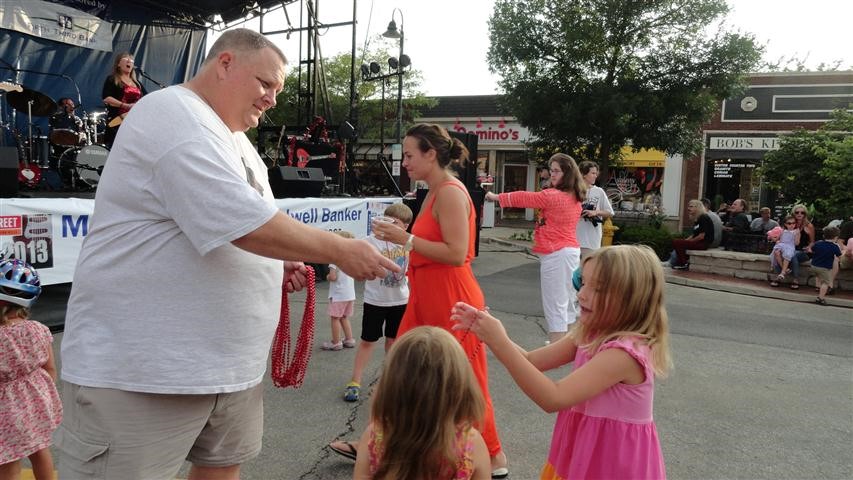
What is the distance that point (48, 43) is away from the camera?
37.3ft

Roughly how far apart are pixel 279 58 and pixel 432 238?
1.43m

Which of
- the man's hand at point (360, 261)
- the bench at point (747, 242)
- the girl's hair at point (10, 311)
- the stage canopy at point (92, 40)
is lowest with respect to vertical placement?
the bench at point (747, 242)

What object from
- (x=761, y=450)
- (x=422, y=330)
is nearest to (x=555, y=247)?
(x=761, y=450)

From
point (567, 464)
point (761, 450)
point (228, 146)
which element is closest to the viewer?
point (228, 146)

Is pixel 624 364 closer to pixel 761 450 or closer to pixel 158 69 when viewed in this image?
pixel 761 450

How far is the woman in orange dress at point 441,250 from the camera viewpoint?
293 cm

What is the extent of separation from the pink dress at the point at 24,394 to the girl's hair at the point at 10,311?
1.8 inches

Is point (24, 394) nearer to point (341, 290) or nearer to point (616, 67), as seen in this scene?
point (341, 290)

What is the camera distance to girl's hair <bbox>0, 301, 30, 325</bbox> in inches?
99.0

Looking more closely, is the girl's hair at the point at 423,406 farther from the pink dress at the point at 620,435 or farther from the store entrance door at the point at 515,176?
the store entrance door at the point at 515,176

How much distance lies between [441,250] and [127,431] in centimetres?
167

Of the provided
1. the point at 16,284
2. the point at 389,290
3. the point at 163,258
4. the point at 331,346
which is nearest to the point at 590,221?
the point at 331,346

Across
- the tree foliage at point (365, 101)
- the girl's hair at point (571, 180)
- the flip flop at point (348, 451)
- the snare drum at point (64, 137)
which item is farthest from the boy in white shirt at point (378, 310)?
the tree foliage at point (365, 101)

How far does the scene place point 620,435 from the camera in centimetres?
195
